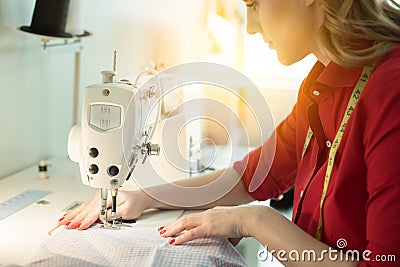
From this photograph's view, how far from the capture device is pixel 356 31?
924 millimetres

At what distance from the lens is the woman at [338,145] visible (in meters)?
0.80

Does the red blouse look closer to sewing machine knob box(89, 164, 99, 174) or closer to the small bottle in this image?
sewing machine knob box(89, 164, 99, 174)

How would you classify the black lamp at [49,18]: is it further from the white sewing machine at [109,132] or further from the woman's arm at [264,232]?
the woman's arm at [264,232]

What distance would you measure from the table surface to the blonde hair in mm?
538

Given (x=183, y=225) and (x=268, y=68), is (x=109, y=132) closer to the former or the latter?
(x=183, y=225)

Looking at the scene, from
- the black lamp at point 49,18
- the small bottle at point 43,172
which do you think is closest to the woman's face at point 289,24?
the black lamp at point 49,18

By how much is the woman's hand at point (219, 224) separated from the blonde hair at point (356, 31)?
0.32 metres

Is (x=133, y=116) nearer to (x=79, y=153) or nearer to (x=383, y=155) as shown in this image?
(x=79, y=153)

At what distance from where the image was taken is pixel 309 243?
90cm

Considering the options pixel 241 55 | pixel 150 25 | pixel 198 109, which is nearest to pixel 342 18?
pixel 198 109

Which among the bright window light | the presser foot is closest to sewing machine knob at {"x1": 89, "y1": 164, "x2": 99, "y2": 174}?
the presser foot

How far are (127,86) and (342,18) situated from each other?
415 mm

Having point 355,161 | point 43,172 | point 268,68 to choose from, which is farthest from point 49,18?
point 268,68

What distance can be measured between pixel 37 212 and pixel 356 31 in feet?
2.69
